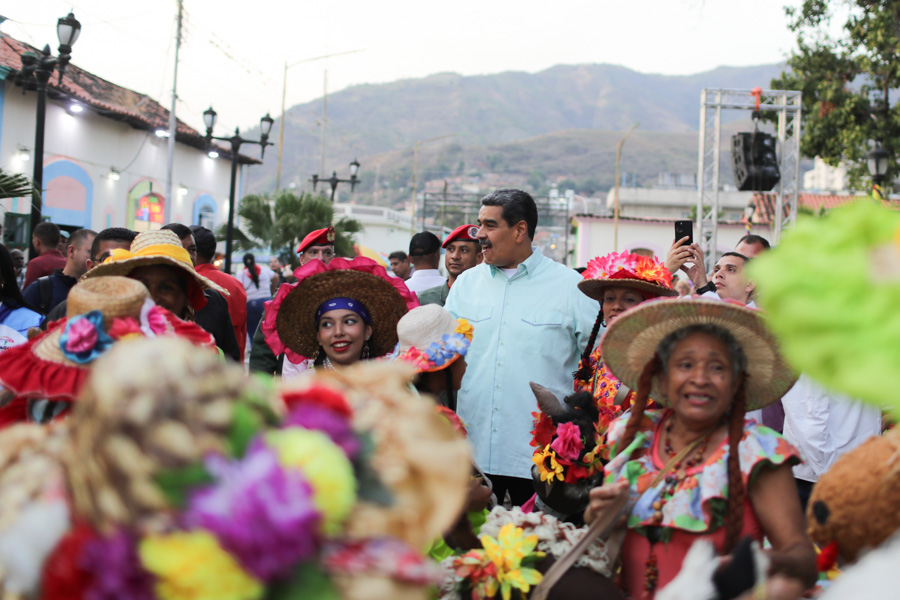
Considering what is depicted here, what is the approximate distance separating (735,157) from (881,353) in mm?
16994

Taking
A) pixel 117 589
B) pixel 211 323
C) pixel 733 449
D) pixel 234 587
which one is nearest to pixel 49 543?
pixel 117 589

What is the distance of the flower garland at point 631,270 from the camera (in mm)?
4176

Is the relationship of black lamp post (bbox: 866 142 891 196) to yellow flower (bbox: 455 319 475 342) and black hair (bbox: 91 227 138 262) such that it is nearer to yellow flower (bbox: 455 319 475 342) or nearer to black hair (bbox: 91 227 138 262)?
yellow flower (bbox: 455 319 475 342)

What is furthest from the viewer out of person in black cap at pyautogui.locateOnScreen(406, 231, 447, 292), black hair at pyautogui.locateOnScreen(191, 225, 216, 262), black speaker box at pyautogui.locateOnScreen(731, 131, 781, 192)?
black speaker box at pyautogui.locateOnScreen(731, 131, 781, 192)

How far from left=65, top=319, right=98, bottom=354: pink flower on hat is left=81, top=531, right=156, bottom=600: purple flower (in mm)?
1328

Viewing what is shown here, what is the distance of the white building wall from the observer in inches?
739

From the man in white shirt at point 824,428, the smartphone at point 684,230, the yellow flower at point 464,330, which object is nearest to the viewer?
the yellow flower at point 464,330

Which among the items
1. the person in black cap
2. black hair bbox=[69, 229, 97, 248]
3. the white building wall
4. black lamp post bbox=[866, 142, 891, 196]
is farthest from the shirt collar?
the white building wall

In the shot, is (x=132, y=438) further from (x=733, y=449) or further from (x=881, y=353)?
(x=733, y=449)

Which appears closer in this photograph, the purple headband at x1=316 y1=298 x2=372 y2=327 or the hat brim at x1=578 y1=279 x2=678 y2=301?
the purple headband at x1=316 y1=298 x2=372 y2=327

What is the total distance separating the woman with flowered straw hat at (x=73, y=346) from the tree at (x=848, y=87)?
14769mm

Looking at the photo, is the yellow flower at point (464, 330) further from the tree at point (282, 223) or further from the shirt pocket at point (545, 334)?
the tree at point (282, 223)

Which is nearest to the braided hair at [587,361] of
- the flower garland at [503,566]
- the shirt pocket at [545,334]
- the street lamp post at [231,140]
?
the shirt pocket at [545,334]

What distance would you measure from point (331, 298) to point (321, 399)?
2672mm
